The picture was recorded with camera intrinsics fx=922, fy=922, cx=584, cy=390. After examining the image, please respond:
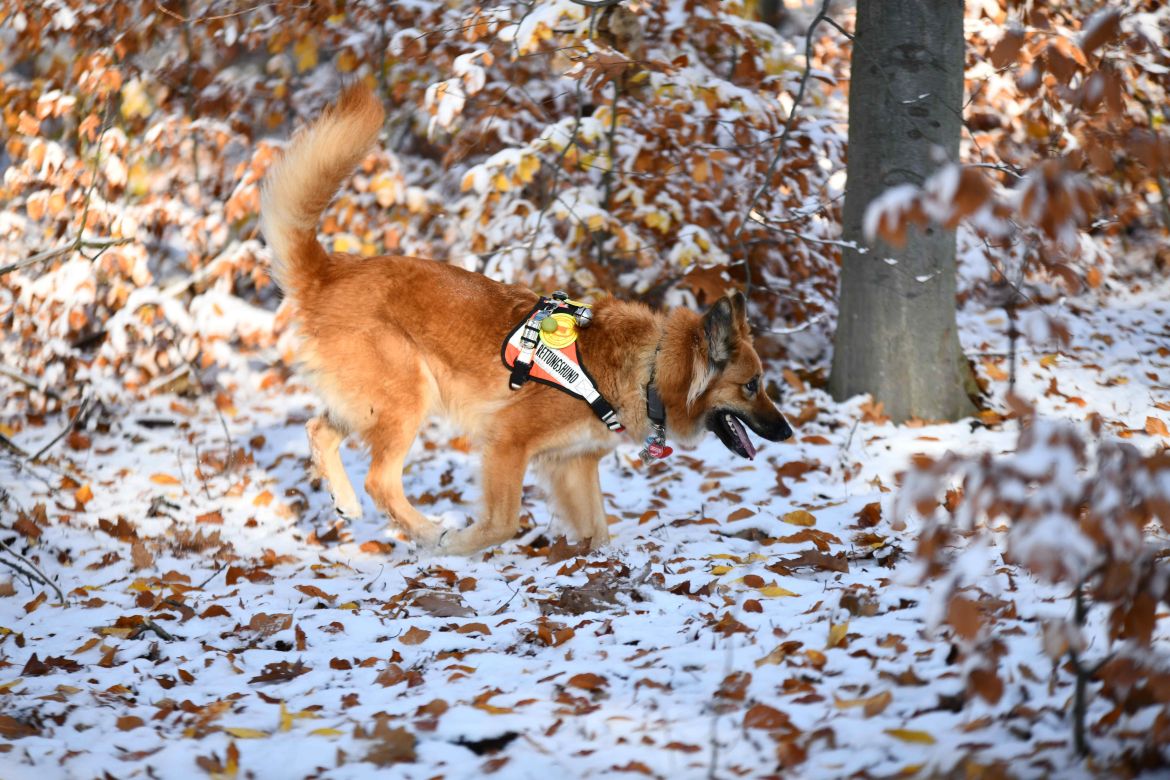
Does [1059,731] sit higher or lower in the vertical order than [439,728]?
higher

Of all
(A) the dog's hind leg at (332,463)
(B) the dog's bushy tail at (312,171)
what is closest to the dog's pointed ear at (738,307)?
(B) the dog's bushy tail at (312,171)

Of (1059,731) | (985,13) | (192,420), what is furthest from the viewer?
(192,420)

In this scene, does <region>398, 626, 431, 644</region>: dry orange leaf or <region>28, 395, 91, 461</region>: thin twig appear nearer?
<region>398, 626, 431, 644</region>: dry orange leaf

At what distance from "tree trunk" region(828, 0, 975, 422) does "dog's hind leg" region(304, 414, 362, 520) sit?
3214mm

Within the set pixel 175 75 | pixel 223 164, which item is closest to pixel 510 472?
pixel 223 164

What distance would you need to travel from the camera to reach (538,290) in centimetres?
666

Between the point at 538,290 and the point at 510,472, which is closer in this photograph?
the point at 510,472

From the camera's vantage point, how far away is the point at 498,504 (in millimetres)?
4711

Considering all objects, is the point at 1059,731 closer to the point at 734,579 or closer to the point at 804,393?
the point at 734,579

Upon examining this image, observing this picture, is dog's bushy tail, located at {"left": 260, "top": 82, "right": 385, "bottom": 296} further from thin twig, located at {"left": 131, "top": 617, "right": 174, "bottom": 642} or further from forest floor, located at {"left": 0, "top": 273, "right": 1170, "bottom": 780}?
thin twig, located at {"left": 131, "top": 617, "right": 174, "bottom": 642}

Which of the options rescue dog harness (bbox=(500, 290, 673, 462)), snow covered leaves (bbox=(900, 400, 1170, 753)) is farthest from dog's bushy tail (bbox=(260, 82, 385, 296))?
snow covered leaves (bbox=(900, 400, 1170, 753))

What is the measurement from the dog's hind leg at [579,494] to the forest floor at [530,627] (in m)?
0.25

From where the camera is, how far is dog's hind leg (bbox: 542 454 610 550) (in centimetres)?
491

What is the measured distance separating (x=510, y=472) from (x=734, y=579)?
1421 millimetres
